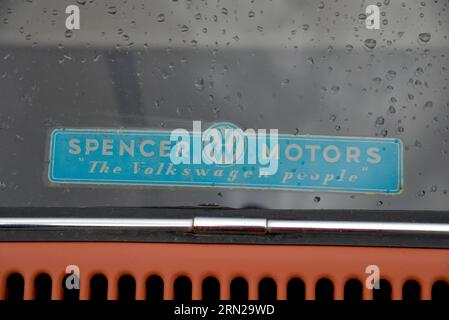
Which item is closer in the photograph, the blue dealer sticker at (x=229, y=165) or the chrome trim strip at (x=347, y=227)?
the chrome trim strip at (x=347, y=227)

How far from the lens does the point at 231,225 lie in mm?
2906

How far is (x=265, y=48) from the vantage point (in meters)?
3.18

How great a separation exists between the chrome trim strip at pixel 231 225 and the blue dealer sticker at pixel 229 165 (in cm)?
15

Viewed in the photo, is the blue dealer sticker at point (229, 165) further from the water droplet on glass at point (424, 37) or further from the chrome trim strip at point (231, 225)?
the water droplet on glass at point (424, 37)

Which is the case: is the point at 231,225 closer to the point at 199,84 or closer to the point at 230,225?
the point at 230,225

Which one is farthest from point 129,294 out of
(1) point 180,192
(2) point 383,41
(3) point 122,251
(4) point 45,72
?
(2) point 383,41

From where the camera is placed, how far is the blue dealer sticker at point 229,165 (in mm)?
3039

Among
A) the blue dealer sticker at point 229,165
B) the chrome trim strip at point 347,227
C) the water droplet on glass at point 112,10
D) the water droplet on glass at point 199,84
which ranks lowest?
the chrome trim strip at point 347,227

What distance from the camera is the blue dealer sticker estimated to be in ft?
9.97

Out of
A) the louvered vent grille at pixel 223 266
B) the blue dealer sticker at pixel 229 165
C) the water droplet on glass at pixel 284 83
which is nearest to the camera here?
the louvered vent grille at pixel 223 266

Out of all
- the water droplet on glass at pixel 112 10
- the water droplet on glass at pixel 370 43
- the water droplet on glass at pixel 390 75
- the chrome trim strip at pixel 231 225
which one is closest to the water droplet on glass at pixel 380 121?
the water droplet on glass at pixel 390 75

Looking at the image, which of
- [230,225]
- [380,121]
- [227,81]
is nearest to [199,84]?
[227,81]

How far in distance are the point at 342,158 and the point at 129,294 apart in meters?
0.88
